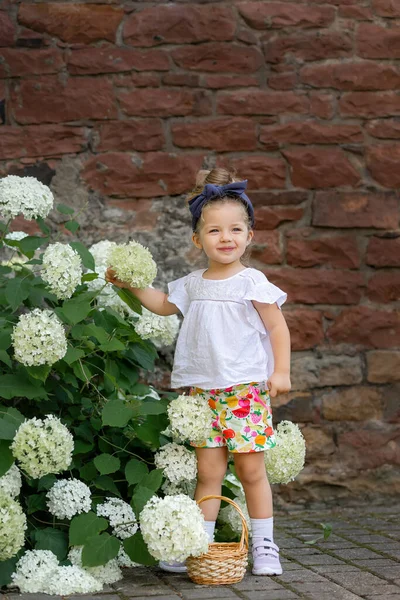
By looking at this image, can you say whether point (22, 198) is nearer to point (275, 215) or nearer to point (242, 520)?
point (242, 520)

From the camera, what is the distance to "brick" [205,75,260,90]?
4812 mm

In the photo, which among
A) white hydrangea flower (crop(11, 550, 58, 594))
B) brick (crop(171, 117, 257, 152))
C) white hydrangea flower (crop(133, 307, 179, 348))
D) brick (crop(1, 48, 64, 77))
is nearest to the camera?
white hydrangea flower (crop(11, 550, 58, 594))

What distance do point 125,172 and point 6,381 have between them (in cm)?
174

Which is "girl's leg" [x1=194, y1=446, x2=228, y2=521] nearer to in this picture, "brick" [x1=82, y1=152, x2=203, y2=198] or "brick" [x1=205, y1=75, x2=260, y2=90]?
"brick" [x1=82, y1=152, x2=203, y2=198]

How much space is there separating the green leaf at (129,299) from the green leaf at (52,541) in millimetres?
950

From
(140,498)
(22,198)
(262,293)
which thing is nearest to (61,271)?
(22,198)

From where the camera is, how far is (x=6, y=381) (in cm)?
336

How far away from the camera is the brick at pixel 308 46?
4.85 meters

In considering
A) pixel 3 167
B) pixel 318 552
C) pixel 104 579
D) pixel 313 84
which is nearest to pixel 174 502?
pixel 104 579

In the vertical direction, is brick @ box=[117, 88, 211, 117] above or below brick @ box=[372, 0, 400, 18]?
below

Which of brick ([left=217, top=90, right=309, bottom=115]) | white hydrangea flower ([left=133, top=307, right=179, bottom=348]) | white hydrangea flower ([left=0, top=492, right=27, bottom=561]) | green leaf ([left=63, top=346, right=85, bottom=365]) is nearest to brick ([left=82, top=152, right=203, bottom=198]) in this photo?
brick ([left=217, top=90, right=309, bottom=115])

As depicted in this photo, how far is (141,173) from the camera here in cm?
477

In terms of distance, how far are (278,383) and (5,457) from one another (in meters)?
1.06

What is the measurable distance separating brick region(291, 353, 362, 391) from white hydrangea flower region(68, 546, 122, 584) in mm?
1747
